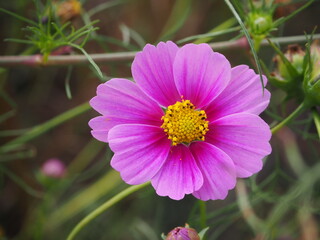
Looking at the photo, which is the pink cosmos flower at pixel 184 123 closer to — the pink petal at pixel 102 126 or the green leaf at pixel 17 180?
the pink petal at pixel 102 126

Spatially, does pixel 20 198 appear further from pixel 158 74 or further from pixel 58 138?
pixel 158 74

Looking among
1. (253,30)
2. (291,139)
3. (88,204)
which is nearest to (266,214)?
(291,139)

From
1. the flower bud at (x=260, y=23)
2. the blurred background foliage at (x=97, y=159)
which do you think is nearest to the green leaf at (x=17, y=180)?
the blurred background foliage at (x=97, y=159)

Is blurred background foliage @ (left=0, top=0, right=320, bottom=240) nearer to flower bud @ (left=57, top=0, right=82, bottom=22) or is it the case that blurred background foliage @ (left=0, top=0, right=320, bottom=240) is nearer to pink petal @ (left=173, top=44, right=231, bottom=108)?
flower bud @ (left=57, top=0, right=82, bottom=22)

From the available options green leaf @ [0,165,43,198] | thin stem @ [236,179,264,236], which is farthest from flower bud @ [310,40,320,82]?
green leaf @ [0,165,43,198]

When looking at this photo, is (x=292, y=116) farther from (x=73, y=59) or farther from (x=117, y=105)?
(x=73, y=59)

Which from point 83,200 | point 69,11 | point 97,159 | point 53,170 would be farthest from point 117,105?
point 97,159
